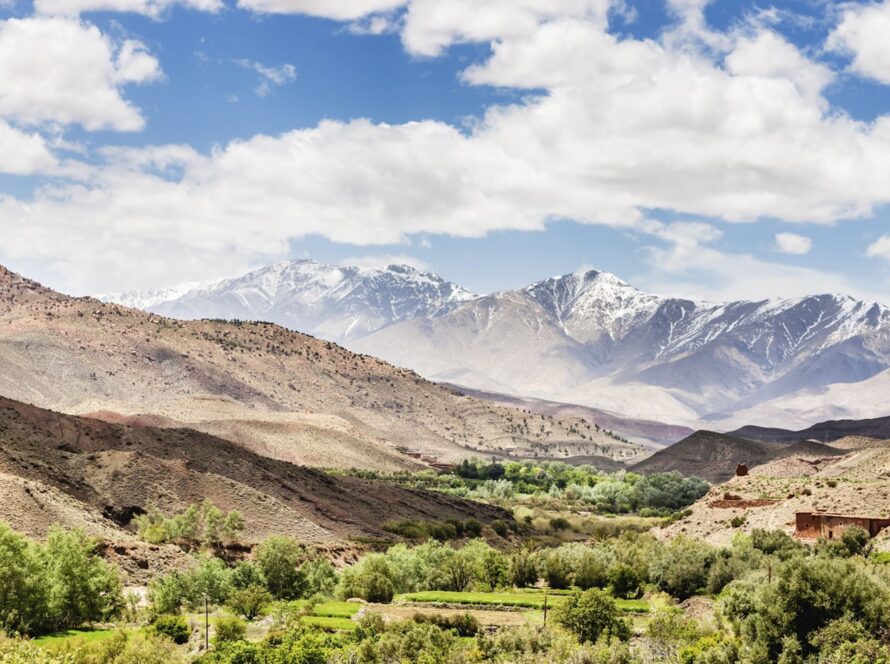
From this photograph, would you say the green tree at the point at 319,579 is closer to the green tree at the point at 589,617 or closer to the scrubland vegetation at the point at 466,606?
the scrubland vegetation at the point at 466,606

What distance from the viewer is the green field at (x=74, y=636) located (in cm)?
4597

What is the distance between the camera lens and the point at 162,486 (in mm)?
86562

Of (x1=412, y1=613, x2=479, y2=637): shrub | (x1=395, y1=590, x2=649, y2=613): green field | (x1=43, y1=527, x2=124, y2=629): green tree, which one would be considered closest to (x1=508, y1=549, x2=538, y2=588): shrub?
(x1=395, y1=590, x2=649, y2=613): green field

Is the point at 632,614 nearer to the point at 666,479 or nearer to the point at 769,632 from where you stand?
the point at 769,632

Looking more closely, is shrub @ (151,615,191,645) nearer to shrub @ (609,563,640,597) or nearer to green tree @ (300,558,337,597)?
green tree @ (300,558,337,597)

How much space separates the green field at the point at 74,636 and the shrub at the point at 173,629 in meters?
1.98

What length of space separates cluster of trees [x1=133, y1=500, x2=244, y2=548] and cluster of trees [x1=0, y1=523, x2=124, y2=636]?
58.4 ft

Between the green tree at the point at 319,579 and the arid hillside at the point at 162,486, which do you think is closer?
the green tree at the point at 319,579

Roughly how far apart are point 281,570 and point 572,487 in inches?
3688

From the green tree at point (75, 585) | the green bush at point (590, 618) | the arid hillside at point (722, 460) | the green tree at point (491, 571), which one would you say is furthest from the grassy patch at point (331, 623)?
the arid hillside at point (722, 460)

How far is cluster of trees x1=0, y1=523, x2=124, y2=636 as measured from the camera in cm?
4825

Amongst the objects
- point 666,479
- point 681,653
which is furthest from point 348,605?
point 666,479

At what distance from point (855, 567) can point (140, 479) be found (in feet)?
196

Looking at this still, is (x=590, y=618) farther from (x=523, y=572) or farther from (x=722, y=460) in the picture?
(x=722, y=460)
